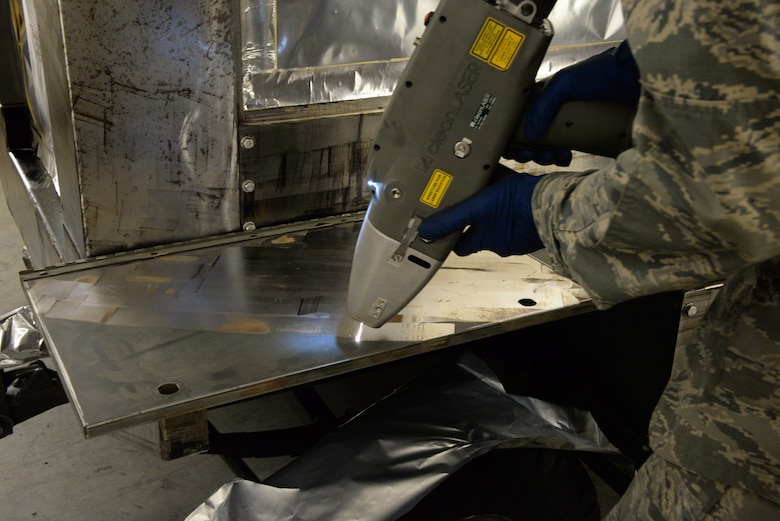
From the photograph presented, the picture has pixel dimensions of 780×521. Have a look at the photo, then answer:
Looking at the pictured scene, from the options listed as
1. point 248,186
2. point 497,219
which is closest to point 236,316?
point 248,186

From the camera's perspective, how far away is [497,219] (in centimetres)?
108

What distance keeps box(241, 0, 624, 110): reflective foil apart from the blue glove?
59 centimetres

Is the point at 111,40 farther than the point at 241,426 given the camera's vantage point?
No

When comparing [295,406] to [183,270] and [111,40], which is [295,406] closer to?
[183,270]

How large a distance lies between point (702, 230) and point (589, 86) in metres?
0.37

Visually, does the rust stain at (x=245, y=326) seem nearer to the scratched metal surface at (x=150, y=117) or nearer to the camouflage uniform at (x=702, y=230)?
the scratched metal surface at (x=150, y=117)

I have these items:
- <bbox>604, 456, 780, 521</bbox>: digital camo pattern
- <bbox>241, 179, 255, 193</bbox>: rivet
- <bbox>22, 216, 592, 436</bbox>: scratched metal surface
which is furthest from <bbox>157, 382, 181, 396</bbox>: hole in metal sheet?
<bbox>604, 456, 780, 521</bbox>: digital camo pattern

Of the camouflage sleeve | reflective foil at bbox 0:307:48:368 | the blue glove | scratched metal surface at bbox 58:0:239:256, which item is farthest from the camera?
reflective foil at bbox 0:307:48:368

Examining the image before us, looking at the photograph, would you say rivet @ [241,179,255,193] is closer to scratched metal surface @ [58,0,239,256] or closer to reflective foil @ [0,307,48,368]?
scratched metal surface @ [58,0,239,256]

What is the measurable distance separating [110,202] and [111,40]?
31 centimetres

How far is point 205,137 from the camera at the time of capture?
1.48 m

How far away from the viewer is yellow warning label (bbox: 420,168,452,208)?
111 centimetres

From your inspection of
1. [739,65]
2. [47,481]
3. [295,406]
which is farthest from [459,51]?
[47,481]

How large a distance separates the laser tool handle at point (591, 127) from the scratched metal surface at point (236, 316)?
389mm
